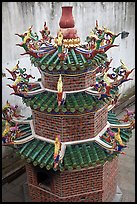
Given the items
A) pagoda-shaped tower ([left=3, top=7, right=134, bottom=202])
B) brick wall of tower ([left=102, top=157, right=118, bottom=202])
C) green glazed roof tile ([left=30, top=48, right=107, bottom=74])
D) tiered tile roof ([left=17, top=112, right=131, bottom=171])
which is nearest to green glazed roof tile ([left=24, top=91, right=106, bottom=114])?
pagoda-shaped tower ([left=3, top=7, right=134, bottom=202])

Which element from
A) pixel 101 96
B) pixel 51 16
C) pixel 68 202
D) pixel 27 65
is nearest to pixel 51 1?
pixel 51 16

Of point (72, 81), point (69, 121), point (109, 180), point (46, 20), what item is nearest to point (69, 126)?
point (69, 121)

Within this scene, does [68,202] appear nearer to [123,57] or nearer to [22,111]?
[22,111]

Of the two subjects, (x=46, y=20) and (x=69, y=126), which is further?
(x=46, y=20)

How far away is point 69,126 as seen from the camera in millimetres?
6012

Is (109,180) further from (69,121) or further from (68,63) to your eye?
(68,63)

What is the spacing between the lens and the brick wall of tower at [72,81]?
585cm

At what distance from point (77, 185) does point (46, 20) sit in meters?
6.15

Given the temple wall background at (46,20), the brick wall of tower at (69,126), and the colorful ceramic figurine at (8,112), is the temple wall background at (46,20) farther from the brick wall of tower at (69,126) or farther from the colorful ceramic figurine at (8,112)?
the brick wall of tower at (69,126)

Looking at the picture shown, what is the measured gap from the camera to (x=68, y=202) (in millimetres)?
6547

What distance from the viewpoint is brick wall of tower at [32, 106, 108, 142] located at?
5.99 metres

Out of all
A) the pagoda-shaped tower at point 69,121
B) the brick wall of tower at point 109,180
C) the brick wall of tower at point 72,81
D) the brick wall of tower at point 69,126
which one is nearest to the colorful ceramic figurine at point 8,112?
the pagoda-shaped tower at point 69,121

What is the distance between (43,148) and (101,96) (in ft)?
5.97

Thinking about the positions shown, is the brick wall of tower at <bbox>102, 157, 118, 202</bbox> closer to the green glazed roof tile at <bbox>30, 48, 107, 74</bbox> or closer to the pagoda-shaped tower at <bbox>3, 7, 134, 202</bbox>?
the pagoda-shaped tower at <bbox>3, 7, 134, 202</bbox>
